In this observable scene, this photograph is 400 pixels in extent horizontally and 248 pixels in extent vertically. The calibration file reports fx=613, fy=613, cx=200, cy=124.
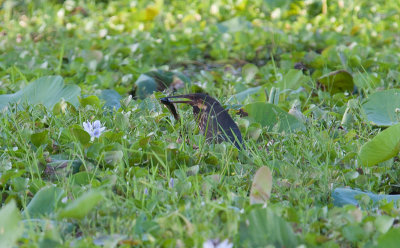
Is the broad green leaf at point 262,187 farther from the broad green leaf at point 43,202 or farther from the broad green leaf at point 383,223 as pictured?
the broad green leaf at point 43,202

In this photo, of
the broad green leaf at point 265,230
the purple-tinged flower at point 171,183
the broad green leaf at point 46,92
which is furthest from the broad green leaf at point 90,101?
the broad green leaf at point 265,230

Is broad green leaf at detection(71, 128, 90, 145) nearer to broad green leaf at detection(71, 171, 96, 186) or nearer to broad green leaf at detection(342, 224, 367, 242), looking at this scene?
broad green leaf at detection(71, 171, 96, 186)

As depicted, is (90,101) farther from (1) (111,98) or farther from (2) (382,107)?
(2) (382,107)

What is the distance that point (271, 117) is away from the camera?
231cm

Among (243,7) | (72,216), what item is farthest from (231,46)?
(72,216)

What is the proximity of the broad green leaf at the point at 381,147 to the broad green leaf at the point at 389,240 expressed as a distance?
505mm

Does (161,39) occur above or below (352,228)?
below

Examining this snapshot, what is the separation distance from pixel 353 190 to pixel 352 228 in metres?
0.34

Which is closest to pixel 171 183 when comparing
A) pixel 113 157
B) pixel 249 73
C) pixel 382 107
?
pixel 113 157

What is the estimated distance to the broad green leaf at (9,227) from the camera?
4.24ft

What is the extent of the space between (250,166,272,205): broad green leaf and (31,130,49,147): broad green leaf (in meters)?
0.78

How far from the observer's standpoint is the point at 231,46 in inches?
156

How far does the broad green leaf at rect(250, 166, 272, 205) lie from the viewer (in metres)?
1.56

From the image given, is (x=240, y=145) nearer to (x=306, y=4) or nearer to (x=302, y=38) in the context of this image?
(x=302, y=38)
